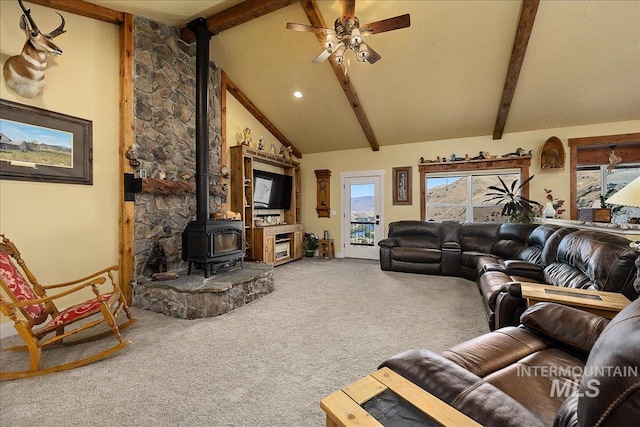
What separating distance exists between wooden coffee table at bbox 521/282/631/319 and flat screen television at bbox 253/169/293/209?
15.8 feet

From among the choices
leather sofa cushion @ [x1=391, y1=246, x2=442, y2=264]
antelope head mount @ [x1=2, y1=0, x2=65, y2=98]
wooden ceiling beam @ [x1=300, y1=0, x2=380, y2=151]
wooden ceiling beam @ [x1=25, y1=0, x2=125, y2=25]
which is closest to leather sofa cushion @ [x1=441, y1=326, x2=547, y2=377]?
wooden ceiling beam @ [x1=300, y1=0, x2=380, y2=151]

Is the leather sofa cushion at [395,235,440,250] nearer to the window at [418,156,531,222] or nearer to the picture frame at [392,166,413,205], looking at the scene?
the window at [418,156,531,222]

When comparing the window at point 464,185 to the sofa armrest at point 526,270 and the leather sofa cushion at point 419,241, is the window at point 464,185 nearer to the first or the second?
the leather sofa cushion at point 419,241

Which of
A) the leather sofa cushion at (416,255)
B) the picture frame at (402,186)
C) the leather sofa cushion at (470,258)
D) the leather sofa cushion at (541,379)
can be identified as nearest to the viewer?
the leather sofa cushion at (541,379)

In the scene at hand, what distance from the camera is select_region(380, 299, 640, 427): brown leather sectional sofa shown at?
64 cm

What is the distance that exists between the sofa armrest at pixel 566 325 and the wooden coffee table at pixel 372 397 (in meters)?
1.05

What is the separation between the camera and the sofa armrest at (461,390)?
0.92 meters

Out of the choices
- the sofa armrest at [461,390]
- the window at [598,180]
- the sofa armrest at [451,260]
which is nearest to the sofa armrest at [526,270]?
the sofa armrest at [451,260]

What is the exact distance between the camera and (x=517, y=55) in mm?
3885

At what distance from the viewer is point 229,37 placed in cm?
446

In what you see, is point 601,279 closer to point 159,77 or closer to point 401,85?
point 401,85

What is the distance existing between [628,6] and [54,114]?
6.61 m


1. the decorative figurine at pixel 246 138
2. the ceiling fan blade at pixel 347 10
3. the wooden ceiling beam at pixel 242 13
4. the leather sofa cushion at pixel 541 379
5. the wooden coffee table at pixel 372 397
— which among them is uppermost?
the wooden ceiling beam at pixel 242 13

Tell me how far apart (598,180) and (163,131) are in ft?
24.5
